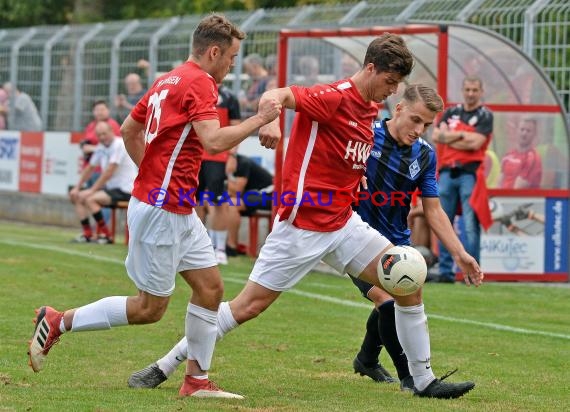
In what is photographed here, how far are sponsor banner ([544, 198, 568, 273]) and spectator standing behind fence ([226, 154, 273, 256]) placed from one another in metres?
3.69

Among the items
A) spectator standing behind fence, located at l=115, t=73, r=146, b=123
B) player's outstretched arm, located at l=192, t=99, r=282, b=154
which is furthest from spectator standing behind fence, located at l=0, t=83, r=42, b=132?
player's outstretched arm, located at l=192, t=99, r=282, b=154

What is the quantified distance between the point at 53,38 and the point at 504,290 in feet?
42.5

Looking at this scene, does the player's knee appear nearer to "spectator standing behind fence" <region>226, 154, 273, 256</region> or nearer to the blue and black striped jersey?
the blue and black striped jersey

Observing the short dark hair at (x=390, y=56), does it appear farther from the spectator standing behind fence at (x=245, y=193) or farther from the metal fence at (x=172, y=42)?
the spectator standing behind fence at (x=245, y=193)

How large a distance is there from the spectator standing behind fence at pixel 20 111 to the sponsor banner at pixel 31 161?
17 cm

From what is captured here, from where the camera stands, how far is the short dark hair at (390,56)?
7.98 meters

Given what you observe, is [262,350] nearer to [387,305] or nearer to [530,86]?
[387,305]

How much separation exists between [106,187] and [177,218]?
41.4 ft

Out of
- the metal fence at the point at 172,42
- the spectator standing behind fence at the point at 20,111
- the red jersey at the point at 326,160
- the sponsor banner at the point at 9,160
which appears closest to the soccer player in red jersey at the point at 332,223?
the red jersey at the point at 326,160

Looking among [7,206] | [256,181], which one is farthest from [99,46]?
[256,181]

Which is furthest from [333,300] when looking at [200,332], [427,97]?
[200,332]

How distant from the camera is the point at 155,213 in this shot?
7777mm

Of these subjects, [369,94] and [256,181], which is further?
[256,181]

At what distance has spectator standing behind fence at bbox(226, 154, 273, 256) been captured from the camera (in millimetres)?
18047
